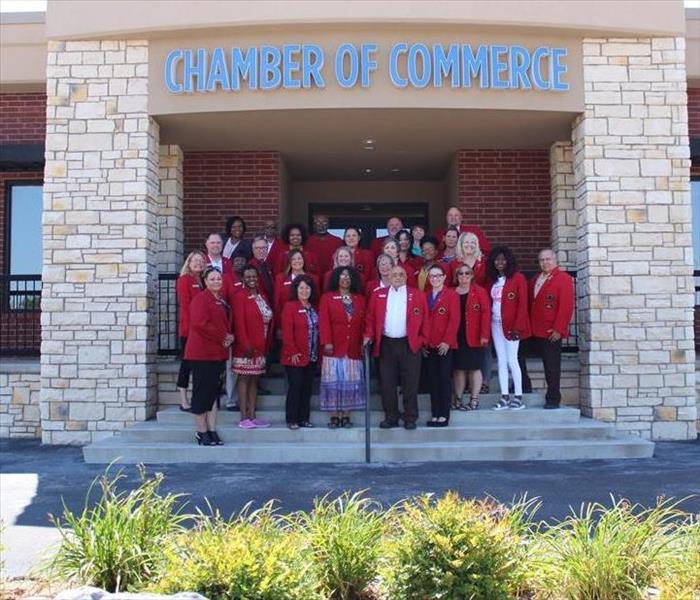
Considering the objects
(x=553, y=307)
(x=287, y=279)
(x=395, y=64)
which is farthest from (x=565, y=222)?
(x=287, y=279)

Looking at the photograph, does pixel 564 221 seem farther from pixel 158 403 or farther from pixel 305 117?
pixel 158 403

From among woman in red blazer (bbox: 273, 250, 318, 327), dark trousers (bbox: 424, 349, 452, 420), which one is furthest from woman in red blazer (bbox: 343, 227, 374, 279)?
dark trousers (bbox: 424, 349, 452, 420)

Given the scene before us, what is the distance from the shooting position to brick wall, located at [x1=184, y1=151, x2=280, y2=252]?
1134 cm

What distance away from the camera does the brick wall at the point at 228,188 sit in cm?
1134

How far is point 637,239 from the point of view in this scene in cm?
915

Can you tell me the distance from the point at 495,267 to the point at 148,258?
13.5ft

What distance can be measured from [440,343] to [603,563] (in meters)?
4.64

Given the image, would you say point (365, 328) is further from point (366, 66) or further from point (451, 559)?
point (451, 559)

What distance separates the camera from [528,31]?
907 cm

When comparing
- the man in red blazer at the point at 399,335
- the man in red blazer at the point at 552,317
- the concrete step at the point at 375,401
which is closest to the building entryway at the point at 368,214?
the man in red blazer at the point at 552,317

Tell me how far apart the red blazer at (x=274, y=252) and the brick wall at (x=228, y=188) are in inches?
69.8

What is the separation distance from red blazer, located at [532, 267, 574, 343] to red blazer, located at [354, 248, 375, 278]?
78.0 inches

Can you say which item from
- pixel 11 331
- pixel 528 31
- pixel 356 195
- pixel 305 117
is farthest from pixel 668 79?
pixel 11 331

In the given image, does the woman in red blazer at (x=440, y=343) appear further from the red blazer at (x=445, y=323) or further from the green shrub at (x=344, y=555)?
the green shrub at (x=344, y=555)
